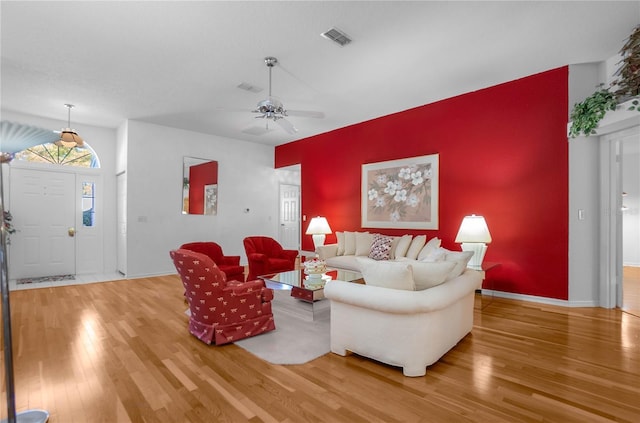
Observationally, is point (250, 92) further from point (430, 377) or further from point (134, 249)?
point (430, 377)

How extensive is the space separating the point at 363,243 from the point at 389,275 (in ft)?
10.6

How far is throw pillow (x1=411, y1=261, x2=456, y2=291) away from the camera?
2.54m

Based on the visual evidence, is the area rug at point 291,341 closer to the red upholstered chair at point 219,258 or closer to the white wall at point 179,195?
the red upholstered chair at point 219,258

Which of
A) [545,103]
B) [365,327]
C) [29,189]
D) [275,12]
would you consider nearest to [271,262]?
[365,327]

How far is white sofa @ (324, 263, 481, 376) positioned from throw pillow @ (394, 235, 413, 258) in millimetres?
2311

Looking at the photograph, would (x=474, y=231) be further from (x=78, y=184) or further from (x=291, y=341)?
(x=78, y=184)

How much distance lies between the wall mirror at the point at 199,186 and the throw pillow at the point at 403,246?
4.37 metres

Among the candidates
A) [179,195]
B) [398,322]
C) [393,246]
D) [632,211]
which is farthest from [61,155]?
[632,211]

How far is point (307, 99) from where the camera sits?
5.02 m

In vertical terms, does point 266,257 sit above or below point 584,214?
below

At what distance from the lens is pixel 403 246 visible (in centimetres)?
518

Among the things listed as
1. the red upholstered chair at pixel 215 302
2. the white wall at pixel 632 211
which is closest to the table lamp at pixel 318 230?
the red upholstered chair at pixel 215 302

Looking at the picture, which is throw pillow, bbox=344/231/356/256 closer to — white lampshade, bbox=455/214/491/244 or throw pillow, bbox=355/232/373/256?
throw pillow, bbox=355/232/373/256

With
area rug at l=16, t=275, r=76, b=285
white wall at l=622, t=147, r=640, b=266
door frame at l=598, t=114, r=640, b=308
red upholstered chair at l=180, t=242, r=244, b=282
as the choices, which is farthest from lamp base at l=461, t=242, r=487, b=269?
area rug at l=16, t=275, r=76, b=285
